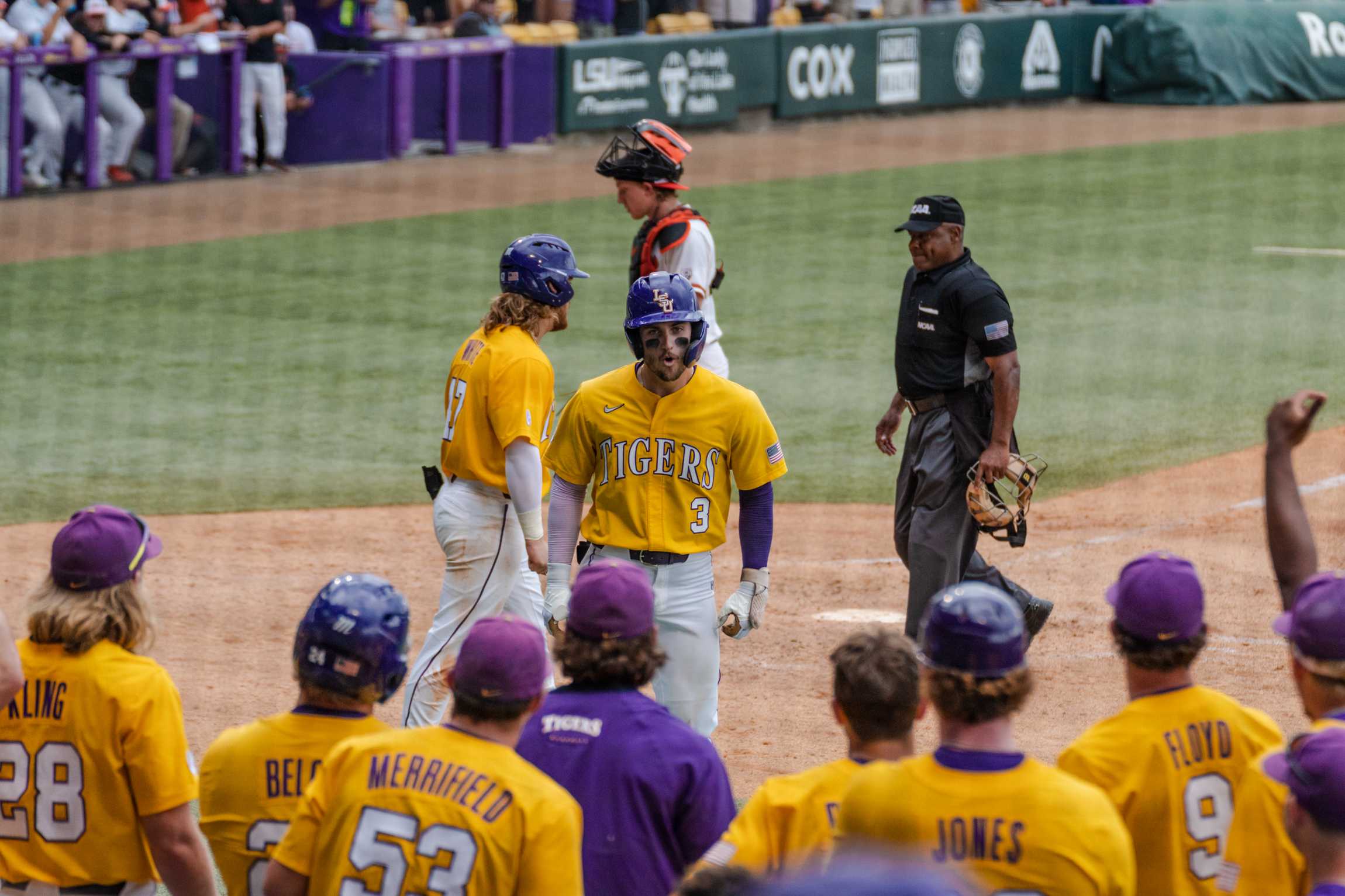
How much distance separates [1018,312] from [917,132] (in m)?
10.7

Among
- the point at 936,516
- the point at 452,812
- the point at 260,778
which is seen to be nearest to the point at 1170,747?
the point at 452,812

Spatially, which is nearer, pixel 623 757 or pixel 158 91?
pixel 623 757

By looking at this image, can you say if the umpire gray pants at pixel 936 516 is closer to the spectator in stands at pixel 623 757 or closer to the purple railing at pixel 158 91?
the spectator in stands at pixel 623 757

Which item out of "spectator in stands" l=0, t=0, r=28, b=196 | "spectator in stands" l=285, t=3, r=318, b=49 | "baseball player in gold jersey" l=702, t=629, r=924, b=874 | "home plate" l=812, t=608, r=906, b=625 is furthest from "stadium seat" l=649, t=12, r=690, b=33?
"baseball player in gold jersey" l=702, t=629, r=924, b=874

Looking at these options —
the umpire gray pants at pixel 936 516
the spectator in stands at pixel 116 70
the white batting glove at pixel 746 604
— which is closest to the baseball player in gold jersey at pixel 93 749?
the white batting glove at pixel 746 604

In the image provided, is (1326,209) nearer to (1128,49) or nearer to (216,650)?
(1128,49)

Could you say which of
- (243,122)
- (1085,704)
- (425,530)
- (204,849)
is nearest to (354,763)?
(204,849)

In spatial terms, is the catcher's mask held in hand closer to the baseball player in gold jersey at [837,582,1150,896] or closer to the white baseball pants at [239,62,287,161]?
the baseball player in gold jersey at [837,582,1150,896]

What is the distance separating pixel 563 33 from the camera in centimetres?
2278

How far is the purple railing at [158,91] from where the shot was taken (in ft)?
56.6

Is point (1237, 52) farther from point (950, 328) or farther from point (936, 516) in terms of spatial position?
point (936, 516)

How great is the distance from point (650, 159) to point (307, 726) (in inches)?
178

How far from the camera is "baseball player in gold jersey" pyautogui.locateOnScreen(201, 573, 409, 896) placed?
346cm

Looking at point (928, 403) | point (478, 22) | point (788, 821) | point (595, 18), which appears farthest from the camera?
point (595, 18)
